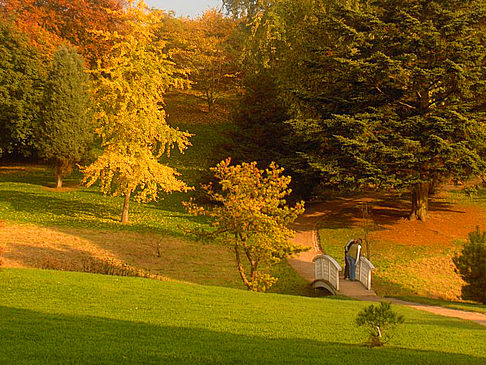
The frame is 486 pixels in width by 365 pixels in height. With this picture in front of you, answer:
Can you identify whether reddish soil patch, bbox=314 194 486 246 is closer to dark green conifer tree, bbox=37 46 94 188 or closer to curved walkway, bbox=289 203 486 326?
curved walkway, bbox=289 203 486 326

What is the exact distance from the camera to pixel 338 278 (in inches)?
837

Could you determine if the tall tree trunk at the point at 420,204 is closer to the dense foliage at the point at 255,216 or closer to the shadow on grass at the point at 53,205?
the dense foliage at the point at 255,216

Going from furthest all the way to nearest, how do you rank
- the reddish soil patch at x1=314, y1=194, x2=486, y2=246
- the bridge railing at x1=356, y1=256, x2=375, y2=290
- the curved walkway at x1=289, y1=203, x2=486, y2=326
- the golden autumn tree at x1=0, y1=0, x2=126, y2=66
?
the golden autumn tree at x1=0, y1=0, x2=126, y2=66
the reddish soil patch at x1=314, y1=194, x2=486, y2=246
the bridge railing at x1=356, y1=256, x2=375, y2=290
the curved walkway at x1=289, y1=203, x2=486, y2=326

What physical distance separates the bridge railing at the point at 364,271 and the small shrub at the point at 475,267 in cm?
366

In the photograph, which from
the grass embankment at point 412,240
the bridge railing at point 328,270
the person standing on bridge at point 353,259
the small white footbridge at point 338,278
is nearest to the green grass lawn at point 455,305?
the grass embankment at point 412,240

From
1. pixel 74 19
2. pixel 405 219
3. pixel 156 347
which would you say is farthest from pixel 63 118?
pixel 156 347

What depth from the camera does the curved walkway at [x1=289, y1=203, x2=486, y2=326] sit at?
1617cm

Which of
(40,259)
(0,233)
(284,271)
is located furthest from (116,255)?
(284,271)

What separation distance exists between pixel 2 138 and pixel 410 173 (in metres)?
34.0

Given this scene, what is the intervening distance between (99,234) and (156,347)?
20.8 meters

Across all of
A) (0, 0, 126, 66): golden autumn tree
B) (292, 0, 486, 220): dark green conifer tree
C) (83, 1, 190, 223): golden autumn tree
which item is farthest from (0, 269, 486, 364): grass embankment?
(0, 0, 126, 66): golden autumn tree

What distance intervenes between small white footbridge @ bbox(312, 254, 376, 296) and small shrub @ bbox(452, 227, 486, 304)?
3.76m

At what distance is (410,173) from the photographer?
104 ft

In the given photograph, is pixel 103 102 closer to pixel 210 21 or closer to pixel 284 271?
pixel 284 271
